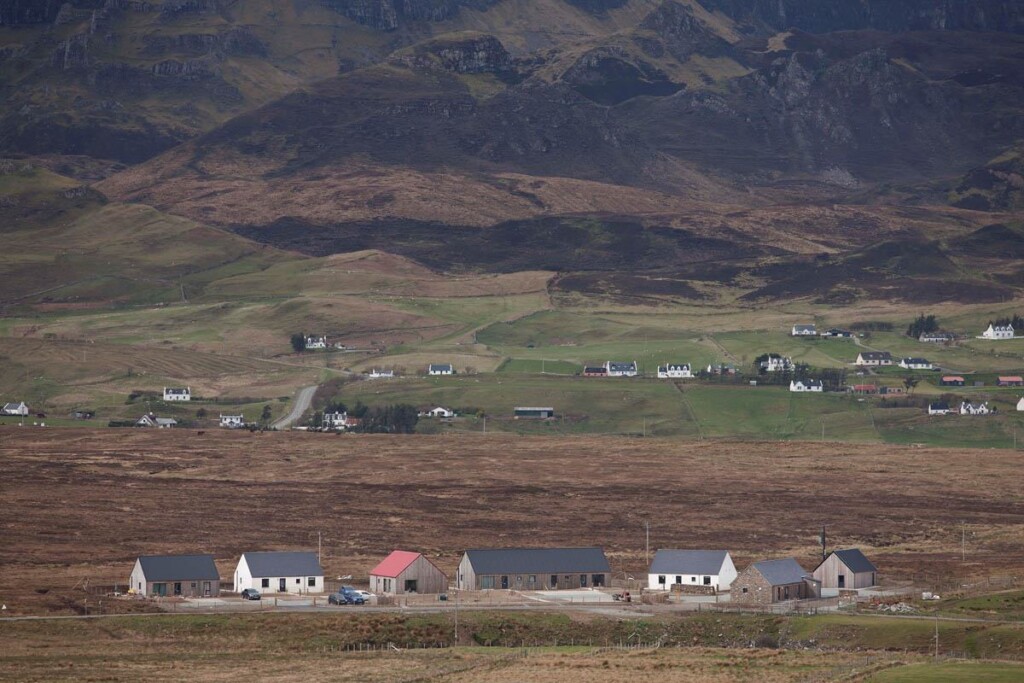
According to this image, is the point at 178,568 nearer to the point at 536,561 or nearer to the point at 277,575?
the point at 277,575

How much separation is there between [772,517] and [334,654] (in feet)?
192

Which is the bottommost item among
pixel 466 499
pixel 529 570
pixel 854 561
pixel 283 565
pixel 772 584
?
pixel 772 584

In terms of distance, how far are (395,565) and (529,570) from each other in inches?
311

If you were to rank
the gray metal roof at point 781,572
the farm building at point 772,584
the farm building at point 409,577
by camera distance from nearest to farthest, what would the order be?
1. the farm building at point 772,584
2. the gray metal roof at point 781,572
3. the farm building at point 409,577

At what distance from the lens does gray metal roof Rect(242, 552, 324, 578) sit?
9925 centimetres

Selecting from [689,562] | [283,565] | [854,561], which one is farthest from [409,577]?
[854,561]

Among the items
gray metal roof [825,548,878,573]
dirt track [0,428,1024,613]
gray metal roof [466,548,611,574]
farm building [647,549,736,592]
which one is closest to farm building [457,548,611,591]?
→ gray metal roof [466,548,611,574]

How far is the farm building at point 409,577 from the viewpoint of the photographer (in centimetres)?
9875

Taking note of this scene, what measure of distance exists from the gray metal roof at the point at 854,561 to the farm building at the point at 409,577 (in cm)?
2290

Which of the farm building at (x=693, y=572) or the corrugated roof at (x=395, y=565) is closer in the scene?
the corrugated roof at (x=395, y=565)

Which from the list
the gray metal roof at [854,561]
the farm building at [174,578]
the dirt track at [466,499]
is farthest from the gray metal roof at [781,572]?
the farm building at [174,578]

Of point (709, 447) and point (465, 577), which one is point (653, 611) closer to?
point (465, 577)

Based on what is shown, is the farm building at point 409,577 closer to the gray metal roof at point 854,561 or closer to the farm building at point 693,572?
the farm building at point 693,572

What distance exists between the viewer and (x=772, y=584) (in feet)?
313
